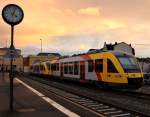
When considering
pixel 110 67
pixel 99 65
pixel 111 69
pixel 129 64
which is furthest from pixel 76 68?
pixel 129 64

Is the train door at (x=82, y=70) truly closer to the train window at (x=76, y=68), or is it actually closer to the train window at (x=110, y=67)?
the train window at (x=76, y=68)

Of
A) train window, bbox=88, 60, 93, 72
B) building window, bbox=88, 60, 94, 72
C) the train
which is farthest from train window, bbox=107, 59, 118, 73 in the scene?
train window, bbox=88, 60, 93, 72

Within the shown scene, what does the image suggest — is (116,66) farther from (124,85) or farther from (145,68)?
(145,68)

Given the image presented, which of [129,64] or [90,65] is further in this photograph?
[90,65]

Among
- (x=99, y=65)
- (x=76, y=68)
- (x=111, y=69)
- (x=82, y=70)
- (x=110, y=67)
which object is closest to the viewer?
(x=111, y=69)

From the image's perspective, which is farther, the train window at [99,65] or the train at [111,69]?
the train window at [99,65]

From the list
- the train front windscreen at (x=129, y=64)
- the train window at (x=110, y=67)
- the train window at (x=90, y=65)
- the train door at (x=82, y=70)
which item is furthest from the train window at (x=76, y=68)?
the train front windscreen at (x=129, y=64)

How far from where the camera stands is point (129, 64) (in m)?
28.8

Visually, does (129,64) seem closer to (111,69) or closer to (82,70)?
(111,69)

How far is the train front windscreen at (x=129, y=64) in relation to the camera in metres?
28.1

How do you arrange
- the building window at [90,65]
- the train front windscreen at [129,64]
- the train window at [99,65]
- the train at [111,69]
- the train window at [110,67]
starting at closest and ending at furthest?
the train at [111,69] → the train front windscreen at [129,64] → the train window at [110,67] → the train window at [99,65] → the building window at [90,65]

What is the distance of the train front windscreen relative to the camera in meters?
28.1

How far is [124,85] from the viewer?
27500mm

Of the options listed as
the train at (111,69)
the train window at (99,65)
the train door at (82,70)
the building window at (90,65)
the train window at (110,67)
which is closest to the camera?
the train at (111,69)
